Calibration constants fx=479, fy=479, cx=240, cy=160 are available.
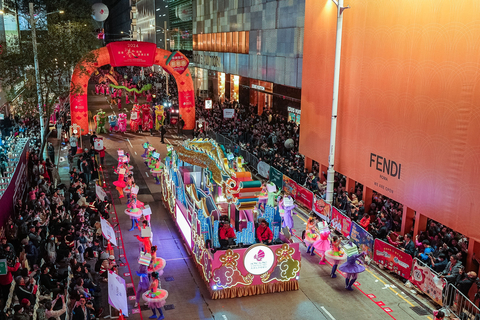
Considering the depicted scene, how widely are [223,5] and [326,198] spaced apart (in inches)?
1246

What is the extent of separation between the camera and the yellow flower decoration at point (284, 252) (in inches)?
583

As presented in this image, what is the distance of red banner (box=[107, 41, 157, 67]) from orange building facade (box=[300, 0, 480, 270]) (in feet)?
53.7

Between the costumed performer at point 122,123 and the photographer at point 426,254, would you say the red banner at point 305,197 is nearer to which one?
the photographer at point 426,254

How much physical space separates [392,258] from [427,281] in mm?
1675

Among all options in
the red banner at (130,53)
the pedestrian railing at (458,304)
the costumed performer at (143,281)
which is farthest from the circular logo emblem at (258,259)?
the red banner at (130,53)

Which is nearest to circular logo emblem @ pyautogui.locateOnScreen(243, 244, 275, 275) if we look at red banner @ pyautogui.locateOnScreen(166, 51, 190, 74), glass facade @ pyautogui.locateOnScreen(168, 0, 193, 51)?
red banner @ pyautogui.locateOnScreen(166, 51, 190, 74)

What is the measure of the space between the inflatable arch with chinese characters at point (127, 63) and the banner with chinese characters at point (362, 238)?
878 inches

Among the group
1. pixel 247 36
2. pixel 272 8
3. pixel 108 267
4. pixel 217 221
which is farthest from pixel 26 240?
pixel 247 36

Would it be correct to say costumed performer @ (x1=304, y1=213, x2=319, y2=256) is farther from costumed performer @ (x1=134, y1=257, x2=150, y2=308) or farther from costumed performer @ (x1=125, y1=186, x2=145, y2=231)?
costumed performer @ (x1=125, y1=186, x2=145, y2=231)

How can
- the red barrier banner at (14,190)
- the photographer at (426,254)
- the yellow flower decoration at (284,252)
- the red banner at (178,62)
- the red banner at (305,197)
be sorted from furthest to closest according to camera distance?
the red banner at (178,62) → the red banner at (305,197) → the red barrier banner at (14,190) → the photographer at (426,254) → the yellow flower decoration at (284,252)

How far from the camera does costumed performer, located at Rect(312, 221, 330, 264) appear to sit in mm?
17003

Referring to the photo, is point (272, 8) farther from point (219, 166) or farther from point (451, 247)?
point (451, 247)

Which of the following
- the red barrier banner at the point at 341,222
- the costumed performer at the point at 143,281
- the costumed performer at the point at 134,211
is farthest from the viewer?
the costumed performer at the point at 134,211

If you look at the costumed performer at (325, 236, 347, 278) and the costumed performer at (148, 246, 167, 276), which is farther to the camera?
the costumed performer at (325, 236, 347, 278)
